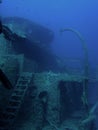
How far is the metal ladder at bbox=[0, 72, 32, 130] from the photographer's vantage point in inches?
403

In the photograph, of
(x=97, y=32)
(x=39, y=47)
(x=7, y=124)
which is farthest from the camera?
(x=97, y=32)

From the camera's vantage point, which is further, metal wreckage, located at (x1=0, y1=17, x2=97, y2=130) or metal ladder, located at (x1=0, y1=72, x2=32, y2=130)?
metal wreckage, located at (x1=0, y1=17, x2=97, y2=130)

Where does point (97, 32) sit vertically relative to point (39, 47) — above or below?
above

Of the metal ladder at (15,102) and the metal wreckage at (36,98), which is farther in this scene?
the metal wreckage at (36,98)

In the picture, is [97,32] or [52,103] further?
[97,32]

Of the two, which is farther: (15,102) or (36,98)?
(36,98)

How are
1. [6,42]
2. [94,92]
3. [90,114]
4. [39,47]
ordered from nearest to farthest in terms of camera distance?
[90,114] → [6,42] → [39,47] → [94,92]

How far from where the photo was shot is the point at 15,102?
11.3 m

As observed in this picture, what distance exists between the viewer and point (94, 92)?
24.3 metres

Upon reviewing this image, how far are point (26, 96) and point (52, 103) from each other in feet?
4.48

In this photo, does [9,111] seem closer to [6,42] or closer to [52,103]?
[52,103]

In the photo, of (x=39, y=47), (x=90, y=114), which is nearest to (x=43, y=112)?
(x=90, y=114)

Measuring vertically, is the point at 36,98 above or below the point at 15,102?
above

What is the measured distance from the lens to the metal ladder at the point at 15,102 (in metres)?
10.2
